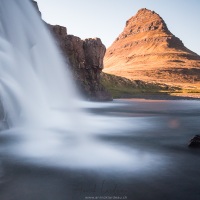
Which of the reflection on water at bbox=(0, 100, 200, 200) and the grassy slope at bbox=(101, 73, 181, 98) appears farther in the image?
the grassy slope at bbox=(101, 73, 181, 98)

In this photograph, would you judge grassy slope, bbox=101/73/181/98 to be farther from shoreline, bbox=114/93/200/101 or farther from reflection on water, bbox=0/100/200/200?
reflection on water, bbox=0/100/200/200

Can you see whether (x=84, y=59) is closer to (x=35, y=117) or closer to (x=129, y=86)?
(x=129, y=86)

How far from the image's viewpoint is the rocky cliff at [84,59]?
65312 millimetres

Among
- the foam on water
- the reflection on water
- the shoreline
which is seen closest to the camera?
the reflection on water

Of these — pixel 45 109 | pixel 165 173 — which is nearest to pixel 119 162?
pixel 165 173

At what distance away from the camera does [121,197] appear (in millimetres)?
8312

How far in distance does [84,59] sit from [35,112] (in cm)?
4639

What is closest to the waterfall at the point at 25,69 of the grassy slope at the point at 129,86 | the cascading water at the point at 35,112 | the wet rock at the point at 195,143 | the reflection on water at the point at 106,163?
the cascading water at the point at 35,112

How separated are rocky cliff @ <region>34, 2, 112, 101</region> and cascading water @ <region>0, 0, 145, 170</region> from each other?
15.7 m

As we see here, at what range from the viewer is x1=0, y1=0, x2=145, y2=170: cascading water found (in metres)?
13.5

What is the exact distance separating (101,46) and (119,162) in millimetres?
60301

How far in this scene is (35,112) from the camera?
83.8 ft

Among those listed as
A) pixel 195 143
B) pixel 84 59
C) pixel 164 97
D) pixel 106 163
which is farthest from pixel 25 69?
pixel 164 97

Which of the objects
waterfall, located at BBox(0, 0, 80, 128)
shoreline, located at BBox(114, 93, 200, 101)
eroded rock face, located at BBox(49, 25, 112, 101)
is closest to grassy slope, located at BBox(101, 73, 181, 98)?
shoreline, located at BBox(114, 93, 200, 101)
